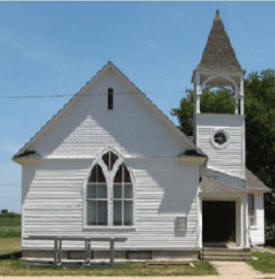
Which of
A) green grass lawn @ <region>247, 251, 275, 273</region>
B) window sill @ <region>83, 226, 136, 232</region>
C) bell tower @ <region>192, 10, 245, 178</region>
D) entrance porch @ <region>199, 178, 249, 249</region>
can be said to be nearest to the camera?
green grass lawn @ <region>247, 251, 275, 273</region>

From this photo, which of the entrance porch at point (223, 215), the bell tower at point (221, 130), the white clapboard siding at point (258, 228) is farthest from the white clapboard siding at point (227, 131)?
the white clapboard siding at point (258, 228)

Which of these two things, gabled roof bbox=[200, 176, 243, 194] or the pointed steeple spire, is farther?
the pointed steeple spire

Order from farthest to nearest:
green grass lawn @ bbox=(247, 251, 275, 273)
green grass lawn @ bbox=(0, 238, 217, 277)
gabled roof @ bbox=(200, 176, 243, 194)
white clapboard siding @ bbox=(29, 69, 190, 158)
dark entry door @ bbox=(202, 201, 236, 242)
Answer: dark entry door @ bbox=(202, 201, 236, 242) → gabled roof @ bbox=(200, 176, 243, 194) → white clapboard siding @ bbox=(29, 69, 190, 158) → green grass lawn @ bbox=(247, 251, 275, 273) → green grass lawn @ bbox=(0, 238, 217, 277)

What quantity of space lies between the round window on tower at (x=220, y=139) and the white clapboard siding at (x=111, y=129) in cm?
398

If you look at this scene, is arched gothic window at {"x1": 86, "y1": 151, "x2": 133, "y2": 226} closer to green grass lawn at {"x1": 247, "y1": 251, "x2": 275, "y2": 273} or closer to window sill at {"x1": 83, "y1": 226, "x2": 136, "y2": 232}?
window sill at {"x1": 83, "y1": 226, "x2": 136, "y2": 232}

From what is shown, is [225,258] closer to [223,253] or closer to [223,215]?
[223,253]

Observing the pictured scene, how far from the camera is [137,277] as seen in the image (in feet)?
48.7

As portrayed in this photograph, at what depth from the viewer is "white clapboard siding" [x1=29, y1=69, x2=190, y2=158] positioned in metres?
19.8

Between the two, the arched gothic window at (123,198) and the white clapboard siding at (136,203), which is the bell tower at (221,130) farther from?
the arched gothic window at (123,198)

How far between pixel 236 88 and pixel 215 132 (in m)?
2.75

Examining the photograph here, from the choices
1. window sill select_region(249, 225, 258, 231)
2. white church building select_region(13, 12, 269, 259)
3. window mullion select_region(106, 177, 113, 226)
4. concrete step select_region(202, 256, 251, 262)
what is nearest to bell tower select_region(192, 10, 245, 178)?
white church building select_region(13, 12, 269, 259)

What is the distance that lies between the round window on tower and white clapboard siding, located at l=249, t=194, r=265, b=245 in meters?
7.59

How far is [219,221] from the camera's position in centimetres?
2400

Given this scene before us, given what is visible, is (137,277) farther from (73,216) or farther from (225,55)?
(225,55)
